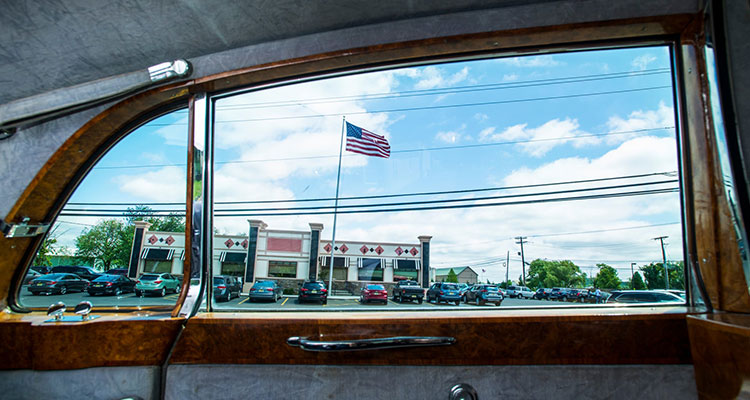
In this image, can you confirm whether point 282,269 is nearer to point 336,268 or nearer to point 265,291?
point 265,291

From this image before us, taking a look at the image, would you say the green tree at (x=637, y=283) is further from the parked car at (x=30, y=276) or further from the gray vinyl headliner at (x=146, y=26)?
the parked car at (x=30, y=276)

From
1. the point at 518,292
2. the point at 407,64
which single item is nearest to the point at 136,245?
the point at 407,64

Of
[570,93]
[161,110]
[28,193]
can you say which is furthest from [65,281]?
[570,93]

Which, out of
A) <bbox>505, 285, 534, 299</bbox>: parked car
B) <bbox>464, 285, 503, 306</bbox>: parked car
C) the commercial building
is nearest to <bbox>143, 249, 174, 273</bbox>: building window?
the commercial building

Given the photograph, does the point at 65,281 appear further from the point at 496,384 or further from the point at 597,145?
the point at 597,145

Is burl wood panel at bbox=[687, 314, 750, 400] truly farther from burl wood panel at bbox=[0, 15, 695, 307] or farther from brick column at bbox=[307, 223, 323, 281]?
brick column at bbox=[307, 223, 323, 281]

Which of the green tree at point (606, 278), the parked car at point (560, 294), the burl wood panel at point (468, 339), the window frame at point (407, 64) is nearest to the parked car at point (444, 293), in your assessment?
the burl wood panel at point (468, 339)
